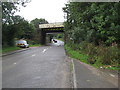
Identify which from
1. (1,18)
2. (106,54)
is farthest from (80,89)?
(1,18)

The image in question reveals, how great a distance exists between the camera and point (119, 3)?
9.46 meters

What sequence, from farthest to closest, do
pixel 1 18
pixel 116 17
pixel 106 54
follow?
pixel 1 18 < pixel 116 17 < pixel 106 54

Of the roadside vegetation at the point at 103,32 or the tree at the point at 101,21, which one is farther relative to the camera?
the tree at the point at 101,21

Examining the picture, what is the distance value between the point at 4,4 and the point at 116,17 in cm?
1583

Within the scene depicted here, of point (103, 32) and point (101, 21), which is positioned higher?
point (101, 21)

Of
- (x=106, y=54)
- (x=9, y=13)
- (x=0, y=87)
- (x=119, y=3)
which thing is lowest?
(x=0, y=87)

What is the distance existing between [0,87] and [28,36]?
47.1 metres

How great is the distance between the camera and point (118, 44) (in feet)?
33.2

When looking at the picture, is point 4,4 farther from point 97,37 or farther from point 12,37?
point 97,37

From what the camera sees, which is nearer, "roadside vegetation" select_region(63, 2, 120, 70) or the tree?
"roadside vegetation" select_region(63, 2, 120, 70)

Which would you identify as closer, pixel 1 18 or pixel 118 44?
pixel 118 44

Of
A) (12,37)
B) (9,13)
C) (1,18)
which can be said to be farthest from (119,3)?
(12,37)

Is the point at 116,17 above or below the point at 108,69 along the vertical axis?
above

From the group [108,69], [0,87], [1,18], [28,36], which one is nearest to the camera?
[0,87]
